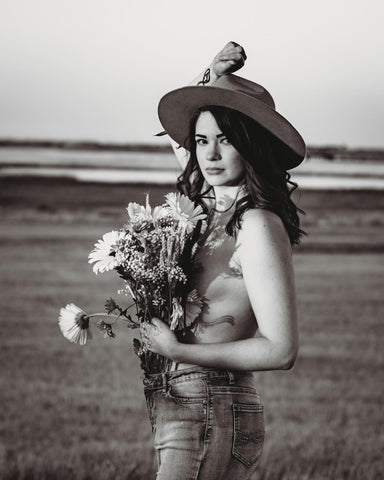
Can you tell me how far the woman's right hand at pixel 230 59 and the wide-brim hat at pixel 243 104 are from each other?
0.10 ft

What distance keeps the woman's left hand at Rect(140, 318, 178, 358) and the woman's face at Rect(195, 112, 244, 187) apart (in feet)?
1.39

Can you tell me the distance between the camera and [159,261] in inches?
85.7

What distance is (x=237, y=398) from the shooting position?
2172mm

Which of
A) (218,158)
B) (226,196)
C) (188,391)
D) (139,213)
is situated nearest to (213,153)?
(218,158)

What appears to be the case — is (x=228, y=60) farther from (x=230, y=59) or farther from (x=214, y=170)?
(x=214, y=170)

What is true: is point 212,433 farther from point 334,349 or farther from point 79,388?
point 334,349

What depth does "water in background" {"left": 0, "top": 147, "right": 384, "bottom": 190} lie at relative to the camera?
17.8m

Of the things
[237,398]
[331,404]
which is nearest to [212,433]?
[237,398]

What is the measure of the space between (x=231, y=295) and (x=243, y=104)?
0.50 metres

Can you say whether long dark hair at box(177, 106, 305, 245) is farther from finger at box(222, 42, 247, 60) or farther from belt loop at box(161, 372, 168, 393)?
belt loop at box(161, 372, 168, 393)

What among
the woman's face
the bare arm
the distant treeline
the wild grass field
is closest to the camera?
the bare arm

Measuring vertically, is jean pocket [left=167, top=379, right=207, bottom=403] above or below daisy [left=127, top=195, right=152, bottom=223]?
below

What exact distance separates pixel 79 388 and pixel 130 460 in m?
2.62

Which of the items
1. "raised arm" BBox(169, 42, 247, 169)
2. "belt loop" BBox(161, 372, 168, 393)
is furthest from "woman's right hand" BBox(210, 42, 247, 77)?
"belt loop" BBox(161, 372, 168, 393)
